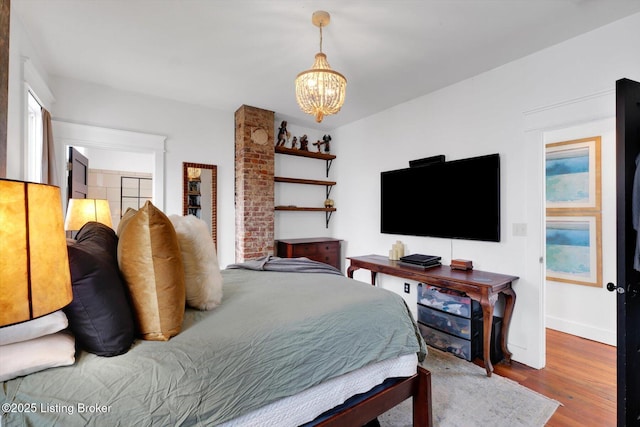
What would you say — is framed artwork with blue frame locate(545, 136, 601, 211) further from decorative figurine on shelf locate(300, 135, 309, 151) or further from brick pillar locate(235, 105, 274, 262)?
brick pillar locate(235, 105, 274, 262)

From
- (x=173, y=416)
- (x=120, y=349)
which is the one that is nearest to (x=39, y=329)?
(x=120, y=349)

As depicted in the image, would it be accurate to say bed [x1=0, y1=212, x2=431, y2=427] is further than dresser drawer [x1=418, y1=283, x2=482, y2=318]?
No

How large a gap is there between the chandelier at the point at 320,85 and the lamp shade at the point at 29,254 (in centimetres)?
165

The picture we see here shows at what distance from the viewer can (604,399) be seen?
2039 mm

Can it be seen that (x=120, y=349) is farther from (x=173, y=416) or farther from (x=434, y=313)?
(x=434, y=313)

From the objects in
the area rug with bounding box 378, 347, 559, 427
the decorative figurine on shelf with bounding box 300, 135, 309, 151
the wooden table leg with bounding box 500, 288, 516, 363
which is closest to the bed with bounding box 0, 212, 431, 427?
→ the area rug with bounding box 378, 347, 559, 427

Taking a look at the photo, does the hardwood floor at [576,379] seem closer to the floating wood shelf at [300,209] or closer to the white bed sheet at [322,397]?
the white bed sheet at [322,397]

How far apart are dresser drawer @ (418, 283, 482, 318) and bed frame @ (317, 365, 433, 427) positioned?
1.09 m

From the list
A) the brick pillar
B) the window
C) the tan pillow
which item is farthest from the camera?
the brick pillar

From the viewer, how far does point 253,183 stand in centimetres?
389

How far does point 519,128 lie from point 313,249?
9.13ft

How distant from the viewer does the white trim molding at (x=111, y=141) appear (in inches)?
121

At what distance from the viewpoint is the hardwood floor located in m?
1.88

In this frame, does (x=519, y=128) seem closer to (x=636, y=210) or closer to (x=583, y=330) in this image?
(x=636, y=210)
